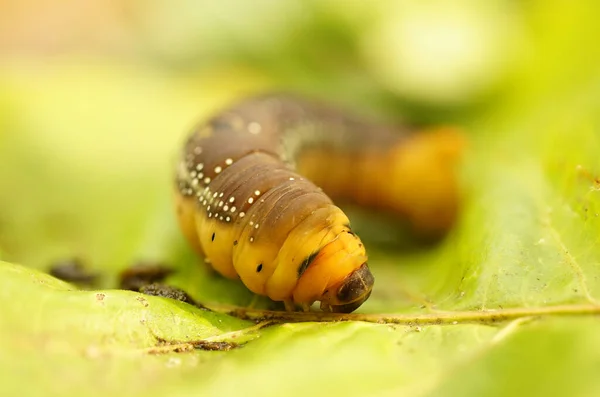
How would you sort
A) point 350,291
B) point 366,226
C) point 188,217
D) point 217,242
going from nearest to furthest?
point 350,291 → point 217,242 → point 188,217 → point 366,226

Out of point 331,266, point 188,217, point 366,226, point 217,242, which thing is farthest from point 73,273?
point 366,226

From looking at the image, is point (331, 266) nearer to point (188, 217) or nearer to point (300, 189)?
point (300, 189)

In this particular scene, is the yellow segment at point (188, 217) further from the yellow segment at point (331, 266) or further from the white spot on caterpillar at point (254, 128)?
the yellow segment at point (331, 266)

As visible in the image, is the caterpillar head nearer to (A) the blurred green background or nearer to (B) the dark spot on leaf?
(A) the blurred green background

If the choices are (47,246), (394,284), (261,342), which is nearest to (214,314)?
(261,342)

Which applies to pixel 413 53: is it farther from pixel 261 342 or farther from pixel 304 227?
pixel 261 342
